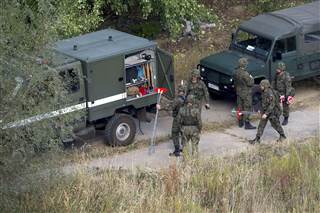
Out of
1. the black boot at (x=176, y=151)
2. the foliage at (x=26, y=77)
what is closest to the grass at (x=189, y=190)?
the foliage at (x=26, y=77)

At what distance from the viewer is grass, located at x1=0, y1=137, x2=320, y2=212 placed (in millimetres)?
12734

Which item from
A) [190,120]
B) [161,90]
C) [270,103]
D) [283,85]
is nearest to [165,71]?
[161,90]

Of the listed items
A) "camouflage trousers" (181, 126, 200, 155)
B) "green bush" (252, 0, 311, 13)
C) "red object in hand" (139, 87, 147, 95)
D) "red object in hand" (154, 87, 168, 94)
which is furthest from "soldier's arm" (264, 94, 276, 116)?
"green bush" (252, 0, 311, 13)

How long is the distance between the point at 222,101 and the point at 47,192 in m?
7.33

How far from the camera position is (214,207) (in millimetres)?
13141

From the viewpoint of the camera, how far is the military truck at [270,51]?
1833 cm

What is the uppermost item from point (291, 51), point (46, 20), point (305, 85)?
point (46, 20)

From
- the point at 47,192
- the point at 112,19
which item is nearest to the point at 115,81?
the point at 47,192

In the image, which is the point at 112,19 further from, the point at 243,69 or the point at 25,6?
the point at 25,6

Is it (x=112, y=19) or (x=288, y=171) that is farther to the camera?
(x=112, y=19)

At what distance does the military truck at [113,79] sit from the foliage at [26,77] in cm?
299

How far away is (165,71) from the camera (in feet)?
55.3

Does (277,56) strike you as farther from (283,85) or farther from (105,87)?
(105,87)

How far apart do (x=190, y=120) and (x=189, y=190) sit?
8.71ft
